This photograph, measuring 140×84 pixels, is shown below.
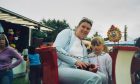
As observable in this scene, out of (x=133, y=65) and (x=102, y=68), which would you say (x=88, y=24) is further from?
(x=133, y=65)

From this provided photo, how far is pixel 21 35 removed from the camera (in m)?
17.7

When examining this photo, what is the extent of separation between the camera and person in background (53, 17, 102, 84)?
131 inches

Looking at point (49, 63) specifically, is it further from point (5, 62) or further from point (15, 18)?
point (15, 18)

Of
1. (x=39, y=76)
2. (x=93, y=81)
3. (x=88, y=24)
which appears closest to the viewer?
(x=93, y=81)

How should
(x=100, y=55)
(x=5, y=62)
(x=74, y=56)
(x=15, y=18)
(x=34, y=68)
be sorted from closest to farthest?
(x=74, y=56)
(x=100, y=55)
(x=5, y=62)
(x=34, y=68)
(x=15, y=18)

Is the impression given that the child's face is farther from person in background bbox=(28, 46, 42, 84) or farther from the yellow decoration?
person in background bbox=(28, 46, 42, 84)

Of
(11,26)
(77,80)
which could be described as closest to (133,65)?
(77,80)

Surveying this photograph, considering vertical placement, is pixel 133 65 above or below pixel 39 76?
above

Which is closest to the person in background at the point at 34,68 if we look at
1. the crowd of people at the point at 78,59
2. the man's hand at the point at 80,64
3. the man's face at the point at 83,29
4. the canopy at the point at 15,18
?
the canopy at the point at 15,18

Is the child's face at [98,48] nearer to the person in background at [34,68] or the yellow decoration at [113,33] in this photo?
the yellow decoration at [113,33]

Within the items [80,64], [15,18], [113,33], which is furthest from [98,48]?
[15,18]

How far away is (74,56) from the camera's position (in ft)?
12.1

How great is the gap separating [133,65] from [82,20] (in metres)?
2.17

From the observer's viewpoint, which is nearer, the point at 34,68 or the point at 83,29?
the point at 83,29
